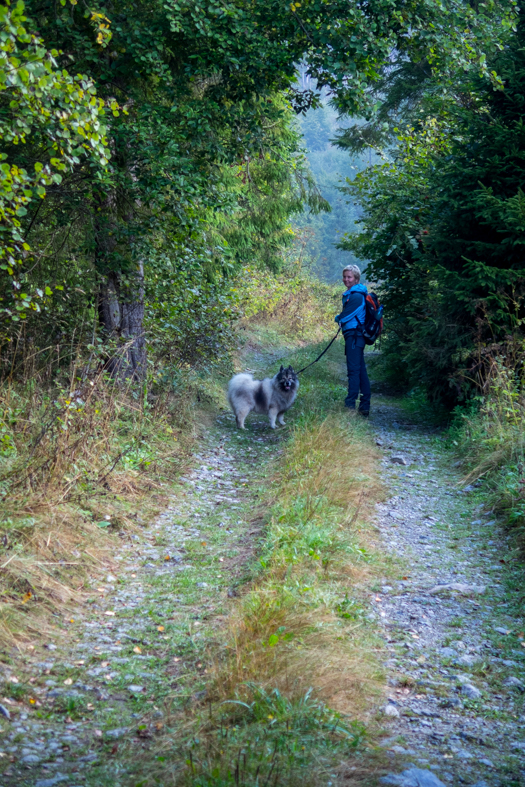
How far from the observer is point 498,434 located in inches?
311

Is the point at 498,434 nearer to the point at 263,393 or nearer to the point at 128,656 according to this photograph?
the point at 263,393

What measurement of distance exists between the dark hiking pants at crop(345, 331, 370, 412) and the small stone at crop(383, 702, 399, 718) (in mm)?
7363

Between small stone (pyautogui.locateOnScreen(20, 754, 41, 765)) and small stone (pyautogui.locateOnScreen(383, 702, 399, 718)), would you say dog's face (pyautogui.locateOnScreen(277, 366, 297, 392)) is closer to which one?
small stone (pyautogui.locateOnScreen(383, 702, 399, 718))

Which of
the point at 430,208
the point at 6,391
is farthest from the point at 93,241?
the point at 430,208

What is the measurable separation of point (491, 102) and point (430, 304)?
320cm

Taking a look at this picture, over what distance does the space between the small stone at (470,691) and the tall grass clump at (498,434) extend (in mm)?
2396

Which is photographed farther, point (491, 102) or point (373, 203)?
point (373, 203)

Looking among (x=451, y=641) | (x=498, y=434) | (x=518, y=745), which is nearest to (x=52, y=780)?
(x=518, y=745)

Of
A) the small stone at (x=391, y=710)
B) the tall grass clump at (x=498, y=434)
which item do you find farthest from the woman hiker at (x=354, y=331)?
the small stone at (x=391, y=710)

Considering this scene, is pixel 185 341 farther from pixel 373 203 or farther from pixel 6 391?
pixel 373 203

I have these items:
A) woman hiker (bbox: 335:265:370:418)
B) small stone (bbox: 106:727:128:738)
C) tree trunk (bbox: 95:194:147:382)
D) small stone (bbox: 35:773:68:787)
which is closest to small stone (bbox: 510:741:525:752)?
small stone (bbox: 106:727:128:738)

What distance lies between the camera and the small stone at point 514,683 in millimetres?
3555

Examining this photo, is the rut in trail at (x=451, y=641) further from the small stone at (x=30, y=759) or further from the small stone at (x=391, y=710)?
the small stone at (x=30, y=759)

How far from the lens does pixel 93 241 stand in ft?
24.3
